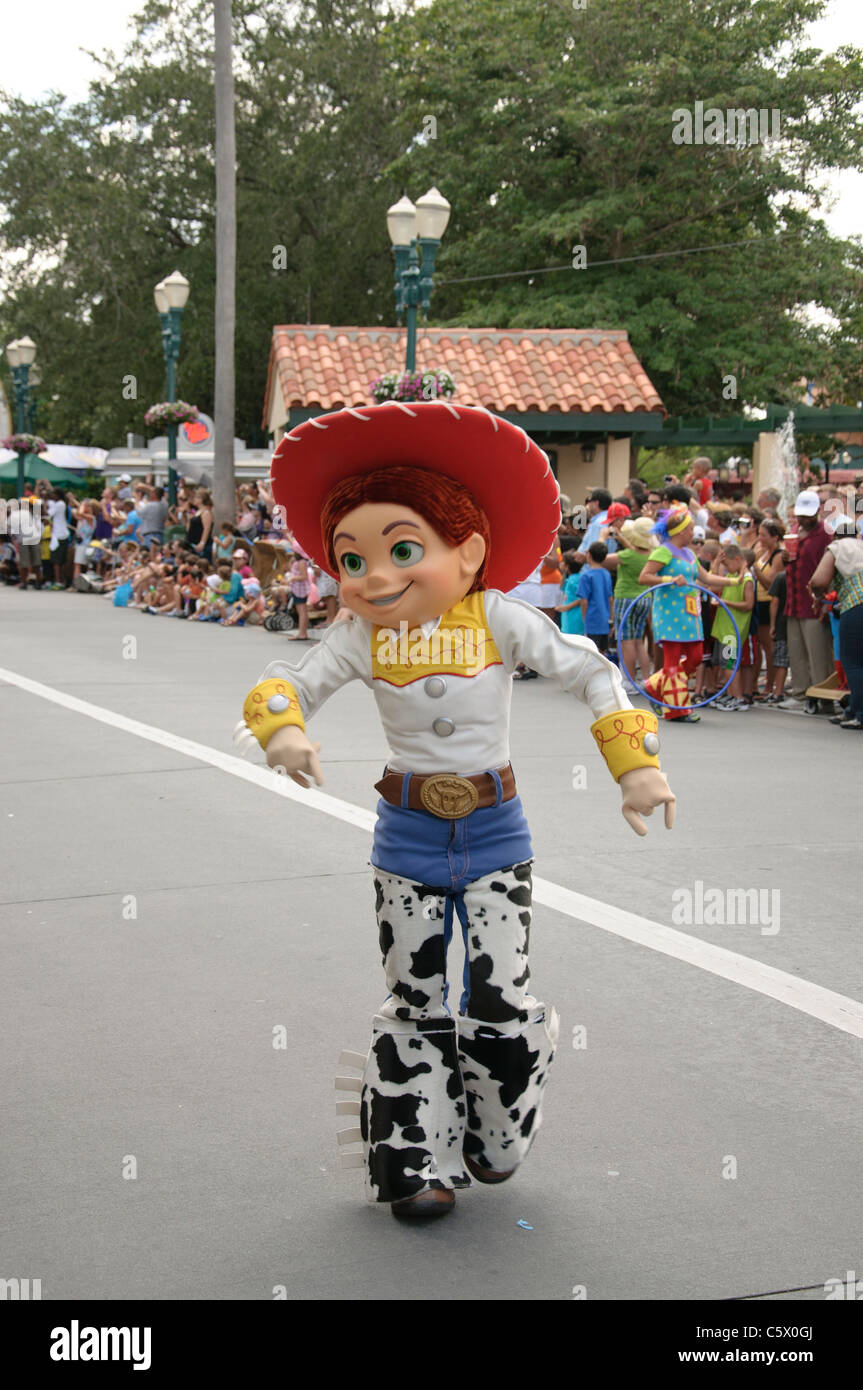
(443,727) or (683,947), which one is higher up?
(443,727)

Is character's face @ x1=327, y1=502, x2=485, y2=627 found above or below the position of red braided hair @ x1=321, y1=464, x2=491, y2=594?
→ below

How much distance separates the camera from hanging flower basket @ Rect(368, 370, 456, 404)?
17.2 m

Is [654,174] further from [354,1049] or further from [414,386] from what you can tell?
[354,1049]

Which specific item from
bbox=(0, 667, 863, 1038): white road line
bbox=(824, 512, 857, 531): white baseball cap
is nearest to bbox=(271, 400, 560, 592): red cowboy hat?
bbox=(0, 667, 863, 1038): white road line

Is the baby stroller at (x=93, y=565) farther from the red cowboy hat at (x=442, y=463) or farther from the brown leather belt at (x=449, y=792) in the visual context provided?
the brown leather belt at (x=449, y=792)

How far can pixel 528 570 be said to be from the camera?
13.5ft

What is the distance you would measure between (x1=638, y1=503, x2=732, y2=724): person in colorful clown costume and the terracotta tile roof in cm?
1134

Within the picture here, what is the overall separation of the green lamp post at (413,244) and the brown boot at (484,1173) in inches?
605

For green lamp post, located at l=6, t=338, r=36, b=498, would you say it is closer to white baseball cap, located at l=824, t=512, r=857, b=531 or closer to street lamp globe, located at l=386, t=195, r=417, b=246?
street lamp globe, located at l=386, t=195, r=417, b=246

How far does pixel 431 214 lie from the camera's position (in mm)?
18312

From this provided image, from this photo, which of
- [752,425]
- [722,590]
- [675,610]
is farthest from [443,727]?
[752,425]

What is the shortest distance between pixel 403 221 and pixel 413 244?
42.1 inches

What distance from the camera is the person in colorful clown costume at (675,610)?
40.8 feet

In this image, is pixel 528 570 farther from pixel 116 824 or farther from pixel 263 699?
pixel 116 824
